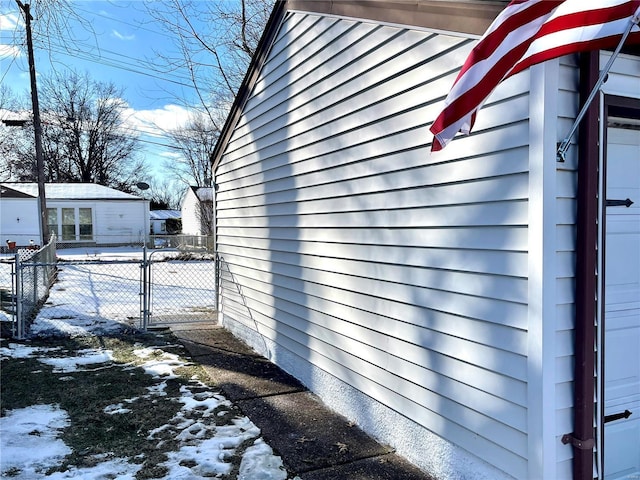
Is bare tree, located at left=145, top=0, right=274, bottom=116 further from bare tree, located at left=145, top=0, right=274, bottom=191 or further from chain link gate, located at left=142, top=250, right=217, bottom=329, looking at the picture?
chain link gate, located at left=142, top=250, right=217, bottom=329

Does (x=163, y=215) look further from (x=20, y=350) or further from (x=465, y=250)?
(x=465, y=250)

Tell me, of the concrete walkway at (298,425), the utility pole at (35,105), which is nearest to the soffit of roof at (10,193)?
the utility pole at (35,105)

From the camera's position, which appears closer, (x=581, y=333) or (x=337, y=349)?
(x=581, y=333)

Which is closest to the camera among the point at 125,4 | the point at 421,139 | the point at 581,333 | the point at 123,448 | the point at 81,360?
the point at 581,333

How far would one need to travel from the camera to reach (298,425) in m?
3.66

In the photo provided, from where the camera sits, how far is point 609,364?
2299 mm

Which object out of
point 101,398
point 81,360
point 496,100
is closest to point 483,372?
point 496,100

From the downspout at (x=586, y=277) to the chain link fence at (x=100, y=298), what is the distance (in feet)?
17.6

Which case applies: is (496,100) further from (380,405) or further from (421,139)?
(380,405)

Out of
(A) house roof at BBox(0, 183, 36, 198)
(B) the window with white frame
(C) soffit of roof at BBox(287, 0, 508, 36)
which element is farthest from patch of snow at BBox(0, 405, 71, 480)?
(A) house roof at BBox(0, 183, 36, 198)

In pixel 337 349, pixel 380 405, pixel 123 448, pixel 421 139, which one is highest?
pixel 421 139

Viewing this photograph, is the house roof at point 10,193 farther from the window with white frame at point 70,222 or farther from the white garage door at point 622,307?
the white garage door at point 622,307

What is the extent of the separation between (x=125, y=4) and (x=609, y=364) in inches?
307

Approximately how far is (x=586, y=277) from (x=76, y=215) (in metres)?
26.9
